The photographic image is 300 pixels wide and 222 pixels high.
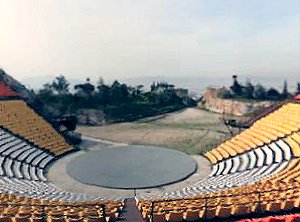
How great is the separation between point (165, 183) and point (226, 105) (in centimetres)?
4150

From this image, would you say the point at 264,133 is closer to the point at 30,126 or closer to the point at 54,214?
the point at 30,126

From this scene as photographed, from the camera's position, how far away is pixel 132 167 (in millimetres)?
26844

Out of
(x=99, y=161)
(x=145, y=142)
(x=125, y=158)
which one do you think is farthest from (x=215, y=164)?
(x=145, y=142)

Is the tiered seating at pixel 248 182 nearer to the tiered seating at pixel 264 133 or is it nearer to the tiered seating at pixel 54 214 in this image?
the tiered seating at pixel 264 133

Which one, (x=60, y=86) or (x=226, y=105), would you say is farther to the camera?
(x=60, y=86)

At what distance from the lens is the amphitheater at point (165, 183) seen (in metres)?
11.2

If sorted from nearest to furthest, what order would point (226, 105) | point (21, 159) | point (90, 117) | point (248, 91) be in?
1. point (21, 159)
2. point (90, 117)
3. point (226, 105)
4. point (248, 91)

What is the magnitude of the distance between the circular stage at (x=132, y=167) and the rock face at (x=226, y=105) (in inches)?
1159

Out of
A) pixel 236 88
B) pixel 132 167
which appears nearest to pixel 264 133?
pixel 132 167

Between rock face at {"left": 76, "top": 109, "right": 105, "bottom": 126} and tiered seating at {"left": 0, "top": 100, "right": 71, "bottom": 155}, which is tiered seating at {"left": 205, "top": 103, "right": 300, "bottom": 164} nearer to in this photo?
tiered seating at {"left": 0, "top": 100, "right": 71, "bottom": 155}

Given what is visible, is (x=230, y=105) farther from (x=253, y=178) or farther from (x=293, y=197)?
(x=293, y=197)

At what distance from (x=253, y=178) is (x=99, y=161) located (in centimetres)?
1346

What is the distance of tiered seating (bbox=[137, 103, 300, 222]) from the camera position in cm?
1111

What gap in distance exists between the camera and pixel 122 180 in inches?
939
